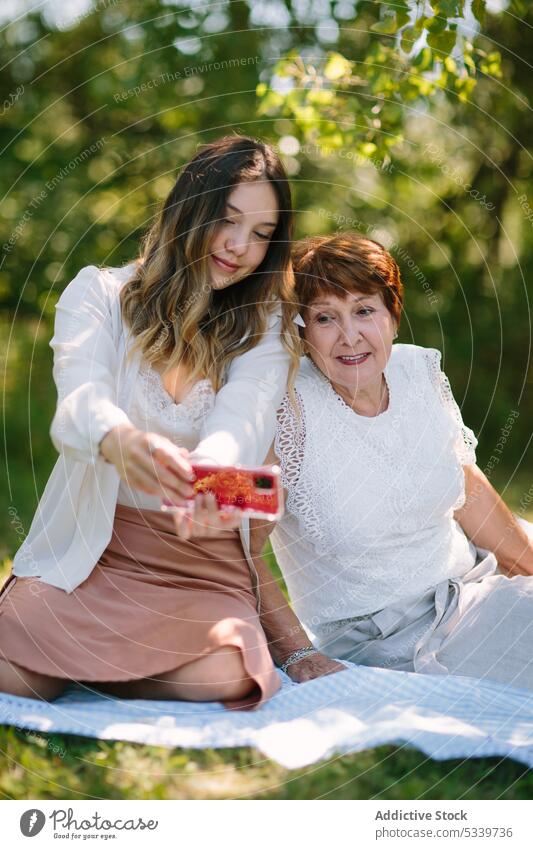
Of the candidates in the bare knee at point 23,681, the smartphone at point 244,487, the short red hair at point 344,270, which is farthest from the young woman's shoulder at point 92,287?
the bare knee at point 23,681

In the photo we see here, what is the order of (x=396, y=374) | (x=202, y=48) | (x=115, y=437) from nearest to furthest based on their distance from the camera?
(x=115, y=437)
(x=396, y=374)
(x=202, y=48)

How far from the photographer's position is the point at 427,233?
24.6 ft

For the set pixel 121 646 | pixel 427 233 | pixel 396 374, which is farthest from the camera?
pixel 427 233

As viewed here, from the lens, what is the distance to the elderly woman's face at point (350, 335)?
2.92 meters

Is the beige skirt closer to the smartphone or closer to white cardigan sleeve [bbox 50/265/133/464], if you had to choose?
white cardigan sleeve [bbox 50/265/133/464]

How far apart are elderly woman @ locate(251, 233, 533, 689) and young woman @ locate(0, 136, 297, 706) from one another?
4.9 inches

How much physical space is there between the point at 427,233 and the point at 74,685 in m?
5.46

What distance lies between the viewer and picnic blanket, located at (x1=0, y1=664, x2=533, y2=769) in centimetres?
250

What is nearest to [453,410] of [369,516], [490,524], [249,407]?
[490,524]

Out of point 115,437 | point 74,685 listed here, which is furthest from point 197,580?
point 115,437

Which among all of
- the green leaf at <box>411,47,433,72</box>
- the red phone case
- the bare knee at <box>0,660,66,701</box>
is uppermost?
the green leaf at <box>411,47,433,72</box>

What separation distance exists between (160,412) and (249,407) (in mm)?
271

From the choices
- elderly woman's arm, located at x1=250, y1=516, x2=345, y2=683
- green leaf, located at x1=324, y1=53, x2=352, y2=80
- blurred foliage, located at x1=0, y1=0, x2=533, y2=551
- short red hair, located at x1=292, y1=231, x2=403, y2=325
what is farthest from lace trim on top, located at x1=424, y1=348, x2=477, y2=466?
blurred foliage, located at x1=0, y1=0, x2=533, y2=551

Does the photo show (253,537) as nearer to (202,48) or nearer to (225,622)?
(225,622)
